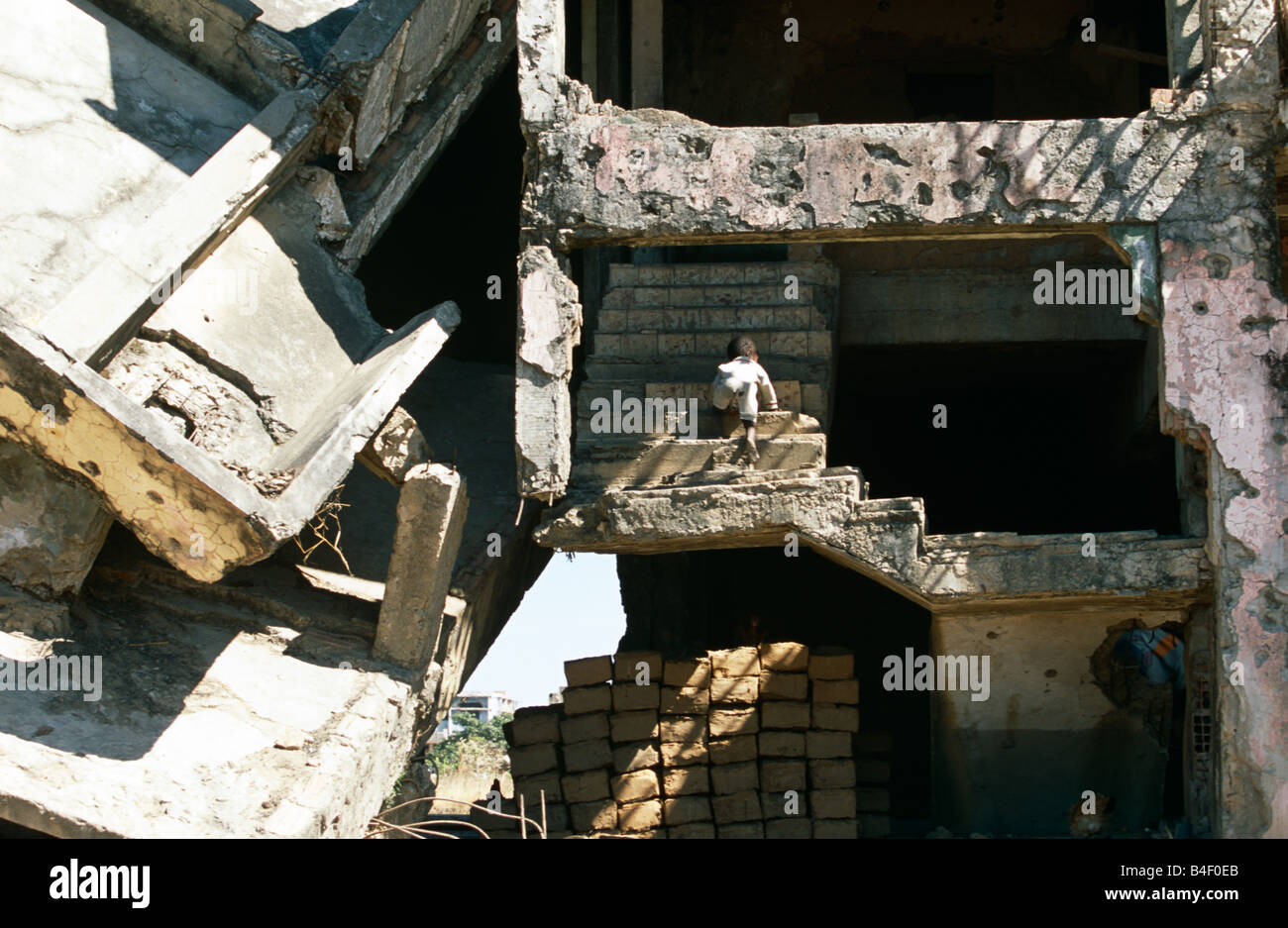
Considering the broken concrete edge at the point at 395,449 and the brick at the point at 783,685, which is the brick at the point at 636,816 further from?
the broken concrete edge at the point at 395,449

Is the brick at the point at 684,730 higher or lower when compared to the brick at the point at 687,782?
higher

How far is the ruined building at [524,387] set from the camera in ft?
30.5

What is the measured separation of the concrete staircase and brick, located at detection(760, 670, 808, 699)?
4.89 ft

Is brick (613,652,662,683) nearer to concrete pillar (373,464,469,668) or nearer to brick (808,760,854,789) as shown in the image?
brick (808,760,854,789)

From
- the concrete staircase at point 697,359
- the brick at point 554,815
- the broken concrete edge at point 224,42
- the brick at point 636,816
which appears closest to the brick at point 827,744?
the brick at point 636,816

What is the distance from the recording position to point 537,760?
37.6 feet

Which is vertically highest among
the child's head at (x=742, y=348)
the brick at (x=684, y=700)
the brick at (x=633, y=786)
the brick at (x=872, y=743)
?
the child's head at (x=742, y=348)

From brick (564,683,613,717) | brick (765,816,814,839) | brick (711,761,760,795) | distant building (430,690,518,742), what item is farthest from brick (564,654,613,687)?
distant building (430,690,518,742)

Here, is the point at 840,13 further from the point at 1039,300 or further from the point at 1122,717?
the point at 1122,717

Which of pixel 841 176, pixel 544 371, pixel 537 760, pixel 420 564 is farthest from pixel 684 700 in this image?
pixel 841 176

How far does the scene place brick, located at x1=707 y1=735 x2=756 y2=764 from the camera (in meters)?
11.4

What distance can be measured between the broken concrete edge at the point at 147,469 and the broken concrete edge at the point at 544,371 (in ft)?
4.91

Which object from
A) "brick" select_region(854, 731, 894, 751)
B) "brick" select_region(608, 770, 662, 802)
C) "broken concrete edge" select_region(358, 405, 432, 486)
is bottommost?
"brick" select_region(608, 770, 662, 802)

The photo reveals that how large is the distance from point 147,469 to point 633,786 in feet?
13.8
